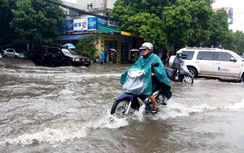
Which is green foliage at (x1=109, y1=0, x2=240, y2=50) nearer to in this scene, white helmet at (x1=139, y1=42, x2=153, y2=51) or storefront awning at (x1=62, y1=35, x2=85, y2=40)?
storefront awning at (x1=62, y1=35, x2=85, y2=40)

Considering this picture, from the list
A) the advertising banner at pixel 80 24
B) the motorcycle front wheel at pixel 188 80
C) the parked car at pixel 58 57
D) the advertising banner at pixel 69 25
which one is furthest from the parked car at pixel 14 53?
the motorcycle front wheel at pixel 188 80

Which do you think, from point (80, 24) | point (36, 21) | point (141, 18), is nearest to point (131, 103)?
point (141, 18)

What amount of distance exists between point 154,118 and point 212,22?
3139 centimetres

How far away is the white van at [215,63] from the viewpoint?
13.5m

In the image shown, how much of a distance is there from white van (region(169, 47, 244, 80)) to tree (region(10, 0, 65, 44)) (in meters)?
16.3

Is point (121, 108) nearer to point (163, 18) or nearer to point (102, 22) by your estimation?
point (163, 18)

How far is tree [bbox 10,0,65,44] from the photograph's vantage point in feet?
82.7

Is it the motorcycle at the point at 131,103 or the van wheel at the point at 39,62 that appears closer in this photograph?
the motorcycle at the point at 131,103

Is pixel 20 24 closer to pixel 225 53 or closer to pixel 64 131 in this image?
pixel 225 53

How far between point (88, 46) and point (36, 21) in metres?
5.96

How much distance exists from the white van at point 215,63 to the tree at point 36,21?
16250 millimetres

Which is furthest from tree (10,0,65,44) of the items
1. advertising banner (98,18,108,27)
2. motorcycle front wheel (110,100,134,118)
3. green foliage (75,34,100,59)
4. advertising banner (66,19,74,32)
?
motorcycle front wheel (110,100,134,118)

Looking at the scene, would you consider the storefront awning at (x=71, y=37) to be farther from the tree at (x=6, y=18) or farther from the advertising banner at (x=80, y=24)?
the tree at (x=6, y=18)

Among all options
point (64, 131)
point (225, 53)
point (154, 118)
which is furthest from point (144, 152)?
point (225, 53)
